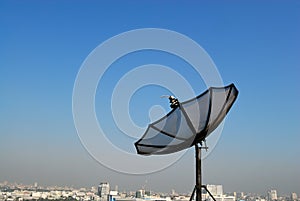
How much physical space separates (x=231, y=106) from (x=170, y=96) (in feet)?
3.81

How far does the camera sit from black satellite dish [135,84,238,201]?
220 inches

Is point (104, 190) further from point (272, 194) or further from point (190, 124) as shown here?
point (190, 124)

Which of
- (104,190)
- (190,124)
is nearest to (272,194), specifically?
(104,190)

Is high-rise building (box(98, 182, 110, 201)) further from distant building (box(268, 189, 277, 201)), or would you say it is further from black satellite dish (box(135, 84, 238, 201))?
black satellite dish (box(135, 84, 238, 201))

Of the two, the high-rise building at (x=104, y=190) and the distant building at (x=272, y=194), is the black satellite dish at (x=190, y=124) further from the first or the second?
the distant building at (x=272, y=194)

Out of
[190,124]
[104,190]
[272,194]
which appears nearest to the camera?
[190,124]

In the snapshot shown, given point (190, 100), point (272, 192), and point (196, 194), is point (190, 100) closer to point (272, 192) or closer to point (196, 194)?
point (196, 194)

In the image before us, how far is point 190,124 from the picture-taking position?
5.95 m

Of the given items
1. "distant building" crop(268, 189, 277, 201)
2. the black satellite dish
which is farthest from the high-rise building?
the black satellite dish

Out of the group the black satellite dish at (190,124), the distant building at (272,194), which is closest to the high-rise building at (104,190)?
the distant building at (272,194)

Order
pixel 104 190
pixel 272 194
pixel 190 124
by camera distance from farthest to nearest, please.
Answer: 1. pixel 272 194
2. pixel 104 190
3. pixel 190 124

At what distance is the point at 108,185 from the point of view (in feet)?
278

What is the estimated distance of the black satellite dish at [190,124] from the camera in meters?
5.59

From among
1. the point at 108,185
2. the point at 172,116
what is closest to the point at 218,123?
the point at 172,116
